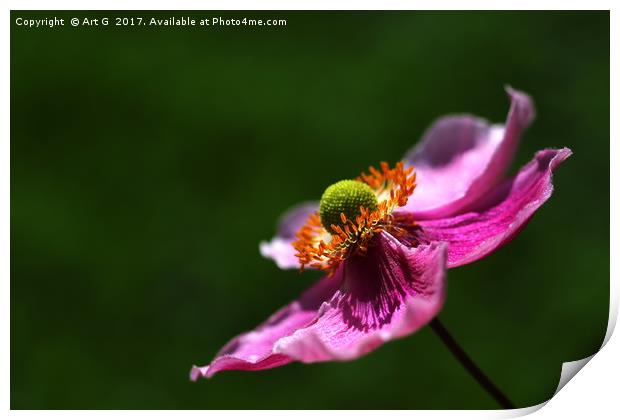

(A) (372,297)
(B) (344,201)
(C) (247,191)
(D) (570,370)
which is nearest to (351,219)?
(B) (344,201)

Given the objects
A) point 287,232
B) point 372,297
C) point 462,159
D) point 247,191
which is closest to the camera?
point 372,297

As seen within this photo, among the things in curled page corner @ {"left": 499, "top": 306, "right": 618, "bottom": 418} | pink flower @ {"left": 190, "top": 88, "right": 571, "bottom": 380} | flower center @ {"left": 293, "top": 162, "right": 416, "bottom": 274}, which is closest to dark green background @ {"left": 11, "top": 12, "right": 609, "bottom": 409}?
curled page corner @ {"left": 499, "top": 306, "right": 618, "bottom": 418}

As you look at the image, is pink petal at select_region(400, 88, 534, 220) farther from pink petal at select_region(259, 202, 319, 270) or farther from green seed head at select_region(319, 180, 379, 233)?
pink petal at select_region(259, 202, 319, 270)

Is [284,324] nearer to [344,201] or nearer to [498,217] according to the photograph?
[344,201]

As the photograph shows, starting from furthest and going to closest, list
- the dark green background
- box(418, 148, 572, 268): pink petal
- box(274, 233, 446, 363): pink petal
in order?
the dark green background, box(418, 148, 572, 268): pink petal, box(274, 233, 446, 363): pink petal

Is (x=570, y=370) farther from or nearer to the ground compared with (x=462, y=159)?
nearer to the ground

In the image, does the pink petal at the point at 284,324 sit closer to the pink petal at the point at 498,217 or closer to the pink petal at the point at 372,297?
the pink petal at the point at 372,297
